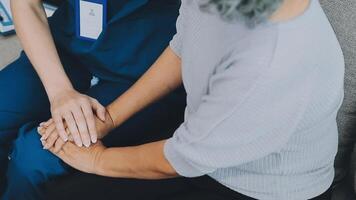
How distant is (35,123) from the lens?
1096 mm

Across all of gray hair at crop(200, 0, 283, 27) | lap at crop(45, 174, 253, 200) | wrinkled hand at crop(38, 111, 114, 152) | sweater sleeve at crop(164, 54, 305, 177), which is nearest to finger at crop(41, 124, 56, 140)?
wrinkled hand at crop(38, 111, 114, 152)

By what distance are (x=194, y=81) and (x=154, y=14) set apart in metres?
0.37

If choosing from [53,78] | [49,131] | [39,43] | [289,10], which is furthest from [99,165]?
[289,10]

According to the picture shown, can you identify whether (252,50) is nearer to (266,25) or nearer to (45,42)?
(266,25)

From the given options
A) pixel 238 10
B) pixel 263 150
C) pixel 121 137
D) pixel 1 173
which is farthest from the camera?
pixel 1 173

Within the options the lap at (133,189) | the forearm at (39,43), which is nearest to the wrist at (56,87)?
the forearm at (39,43)

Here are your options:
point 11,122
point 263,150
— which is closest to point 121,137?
point 11,122

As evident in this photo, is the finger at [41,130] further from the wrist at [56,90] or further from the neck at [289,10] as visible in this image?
the neck at [289,10]

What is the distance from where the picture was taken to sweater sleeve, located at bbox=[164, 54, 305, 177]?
616 millimetres

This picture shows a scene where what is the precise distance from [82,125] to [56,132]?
0.21 ft

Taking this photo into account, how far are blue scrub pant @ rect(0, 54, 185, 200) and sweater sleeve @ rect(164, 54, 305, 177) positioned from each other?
1.15 feet

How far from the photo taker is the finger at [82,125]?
929 mm

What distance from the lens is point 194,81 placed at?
76 cm

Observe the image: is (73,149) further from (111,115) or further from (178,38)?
(178,38)
